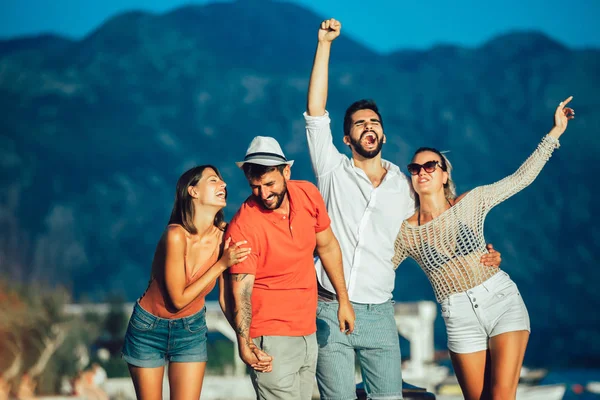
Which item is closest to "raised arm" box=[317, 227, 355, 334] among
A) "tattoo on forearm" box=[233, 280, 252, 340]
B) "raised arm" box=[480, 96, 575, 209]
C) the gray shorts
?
the gray shorts

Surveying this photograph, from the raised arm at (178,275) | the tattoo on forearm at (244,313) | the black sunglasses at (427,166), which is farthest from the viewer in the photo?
the black sunglasses at (427,166)

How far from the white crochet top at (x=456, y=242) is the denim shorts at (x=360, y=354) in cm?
46

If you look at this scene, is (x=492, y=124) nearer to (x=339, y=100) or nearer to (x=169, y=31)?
(x=339, y=100)

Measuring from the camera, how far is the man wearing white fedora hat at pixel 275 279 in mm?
3826

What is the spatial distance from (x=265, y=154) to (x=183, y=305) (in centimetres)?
91

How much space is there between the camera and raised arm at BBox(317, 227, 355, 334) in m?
4.13

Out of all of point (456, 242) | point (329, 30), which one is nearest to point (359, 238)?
point (456, 242)

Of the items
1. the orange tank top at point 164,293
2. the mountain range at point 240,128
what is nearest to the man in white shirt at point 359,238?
the orange tank top at point 164,293

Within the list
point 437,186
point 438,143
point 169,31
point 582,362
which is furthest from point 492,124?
point 437,186

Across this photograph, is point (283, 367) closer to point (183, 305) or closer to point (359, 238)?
point (183, 305)

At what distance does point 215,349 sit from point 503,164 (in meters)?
33.9

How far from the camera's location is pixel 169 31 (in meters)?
68.6

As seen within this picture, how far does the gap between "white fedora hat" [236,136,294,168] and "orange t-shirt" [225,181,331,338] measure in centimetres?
21

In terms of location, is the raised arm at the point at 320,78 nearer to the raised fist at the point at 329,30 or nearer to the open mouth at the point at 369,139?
the raised fist at the point at 329,30
